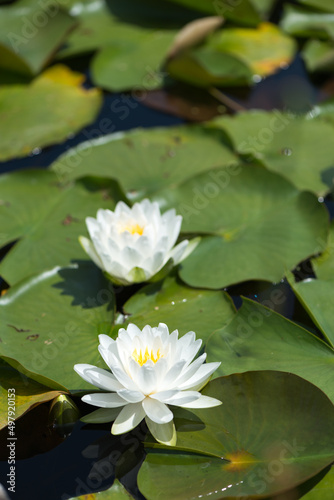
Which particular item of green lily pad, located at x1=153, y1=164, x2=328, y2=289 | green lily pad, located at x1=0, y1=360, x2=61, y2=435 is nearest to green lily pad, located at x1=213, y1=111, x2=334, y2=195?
green lily pad, located at x1=153, y1=164, x2=328, y2=289

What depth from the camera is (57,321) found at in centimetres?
199

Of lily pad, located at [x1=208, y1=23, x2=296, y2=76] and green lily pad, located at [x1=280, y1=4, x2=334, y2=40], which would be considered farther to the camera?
green lily pad, located at [x1=280, y1=4, x2=334, y2=40]

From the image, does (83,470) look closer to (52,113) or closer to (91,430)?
(91,430)

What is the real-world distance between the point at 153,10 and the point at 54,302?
101 inches

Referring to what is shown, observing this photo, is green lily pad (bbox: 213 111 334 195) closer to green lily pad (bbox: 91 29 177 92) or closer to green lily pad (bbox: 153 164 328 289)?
green lily pad (bbox: 153 164 328 289)

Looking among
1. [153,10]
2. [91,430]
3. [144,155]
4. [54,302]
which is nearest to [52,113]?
[144,155]

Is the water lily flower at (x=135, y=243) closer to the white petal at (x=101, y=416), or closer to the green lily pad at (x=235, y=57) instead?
the white petal at (x=101, y=416)

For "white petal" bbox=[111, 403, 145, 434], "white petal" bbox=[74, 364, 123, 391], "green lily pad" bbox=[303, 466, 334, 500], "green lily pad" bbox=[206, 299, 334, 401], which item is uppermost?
"white petal" bbox=[74, 364, 123, 391]

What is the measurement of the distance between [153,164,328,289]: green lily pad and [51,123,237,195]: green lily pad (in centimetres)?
22

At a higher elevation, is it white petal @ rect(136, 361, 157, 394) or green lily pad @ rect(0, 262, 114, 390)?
white petal @ rect(136, 361, 157, 394)

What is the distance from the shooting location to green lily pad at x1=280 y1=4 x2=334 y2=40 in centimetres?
359

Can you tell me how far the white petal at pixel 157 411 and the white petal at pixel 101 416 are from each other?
0.12 meters

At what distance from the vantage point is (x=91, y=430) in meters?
1.76

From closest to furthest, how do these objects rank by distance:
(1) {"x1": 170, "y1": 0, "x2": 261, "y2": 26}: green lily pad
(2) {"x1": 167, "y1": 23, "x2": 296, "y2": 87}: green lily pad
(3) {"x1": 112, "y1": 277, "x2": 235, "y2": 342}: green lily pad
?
1. (3) {"x1": 112, "y1": 277, "x2": 235, "y2": 342}: green lily pad
2. (2) {"x1": 167, "y1": 23, "x2": 296, "y2": 87}: green lily pad
3. (1) {"x1": 170, "y1": 0, "x2": 261, "y2": 26}: green lily pad
